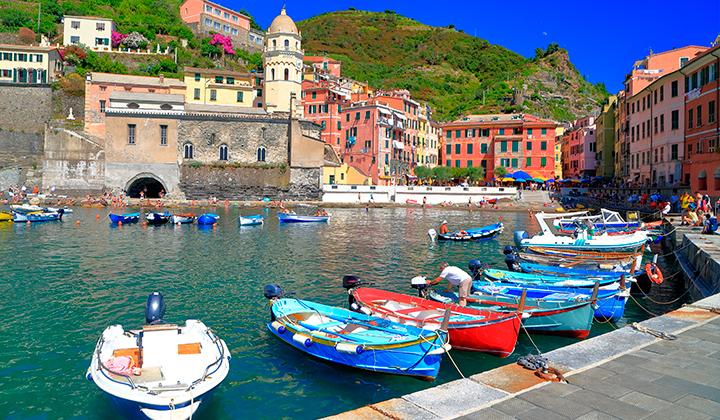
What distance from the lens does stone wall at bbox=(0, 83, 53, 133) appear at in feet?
203

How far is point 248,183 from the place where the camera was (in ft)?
195

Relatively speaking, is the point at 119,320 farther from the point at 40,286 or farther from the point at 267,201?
the point at 267,201

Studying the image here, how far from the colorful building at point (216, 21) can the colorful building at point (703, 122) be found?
81.6 meters

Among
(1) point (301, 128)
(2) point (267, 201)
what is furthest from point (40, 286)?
(1) point (301, 128)

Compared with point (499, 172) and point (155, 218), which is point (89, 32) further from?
point (499, 172)

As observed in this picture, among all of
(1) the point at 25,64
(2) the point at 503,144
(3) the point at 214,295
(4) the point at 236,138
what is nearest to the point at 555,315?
(3) the point at 214,295

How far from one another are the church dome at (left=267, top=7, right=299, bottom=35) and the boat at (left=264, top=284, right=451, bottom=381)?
5906 centimetres

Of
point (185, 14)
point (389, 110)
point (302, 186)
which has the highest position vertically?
point (185, 14)

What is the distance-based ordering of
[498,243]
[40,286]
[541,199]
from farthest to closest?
[541,199], [498,243], [40,286]

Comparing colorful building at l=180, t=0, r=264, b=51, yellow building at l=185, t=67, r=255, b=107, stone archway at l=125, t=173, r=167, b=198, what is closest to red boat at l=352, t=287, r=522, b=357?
stone archway at l=125, t=173, r=167, b=198

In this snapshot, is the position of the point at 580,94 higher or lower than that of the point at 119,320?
higher

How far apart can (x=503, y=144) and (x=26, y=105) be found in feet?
213

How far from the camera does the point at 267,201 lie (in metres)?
58.3

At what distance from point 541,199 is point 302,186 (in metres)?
29.7
